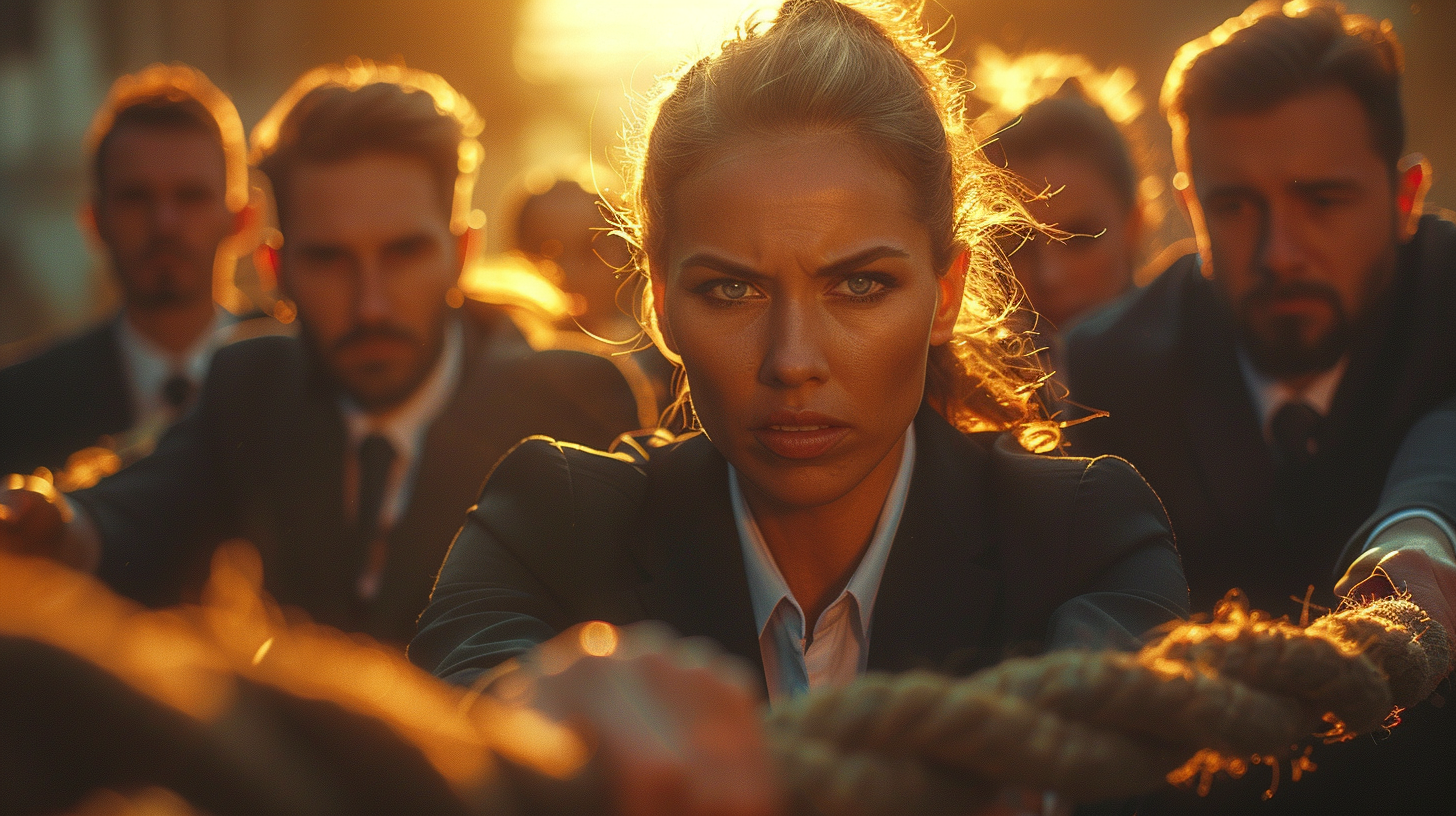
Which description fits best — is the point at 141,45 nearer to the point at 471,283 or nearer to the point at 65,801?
the point at 471,283

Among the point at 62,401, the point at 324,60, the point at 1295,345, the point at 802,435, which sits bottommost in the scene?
the point at 62,401

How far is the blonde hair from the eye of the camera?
190 centimetres

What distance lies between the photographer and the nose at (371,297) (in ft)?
10.1

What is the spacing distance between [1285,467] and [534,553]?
5.92 ft

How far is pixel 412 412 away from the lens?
10.5 feet

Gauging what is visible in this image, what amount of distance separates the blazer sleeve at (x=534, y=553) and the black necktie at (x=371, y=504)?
3.55 feet

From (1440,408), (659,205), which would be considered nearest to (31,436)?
(659,205)

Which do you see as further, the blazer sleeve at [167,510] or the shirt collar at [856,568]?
the blazer sleeve at [167,510]

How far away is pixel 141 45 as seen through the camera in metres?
18.9

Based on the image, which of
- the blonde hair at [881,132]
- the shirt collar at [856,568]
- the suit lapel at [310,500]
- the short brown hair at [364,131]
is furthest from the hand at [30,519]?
the shirt collar at [856,568]

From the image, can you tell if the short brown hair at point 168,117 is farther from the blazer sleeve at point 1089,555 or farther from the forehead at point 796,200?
the blazer sleeve at point 1089,555

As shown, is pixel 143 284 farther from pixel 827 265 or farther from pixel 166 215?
pixel 827 265

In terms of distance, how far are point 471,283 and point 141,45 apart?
1772 cm

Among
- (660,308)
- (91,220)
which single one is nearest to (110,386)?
(91,220)
